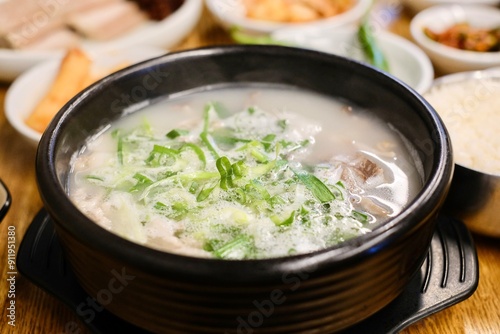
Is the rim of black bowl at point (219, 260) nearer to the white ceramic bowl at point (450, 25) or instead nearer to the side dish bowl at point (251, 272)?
the side dish bowl at point (251, 272)

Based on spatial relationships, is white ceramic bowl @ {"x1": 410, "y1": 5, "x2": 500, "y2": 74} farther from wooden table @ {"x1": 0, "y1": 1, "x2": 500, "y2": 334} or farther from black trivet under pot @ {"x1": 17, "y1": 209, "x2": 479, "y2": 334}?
black trivet under pot @ {"x1": 17, "y1": 209, "x2": 479, "y2": 334}

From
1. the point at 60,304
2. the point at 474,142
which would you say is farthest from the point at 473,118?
the point at 60,304

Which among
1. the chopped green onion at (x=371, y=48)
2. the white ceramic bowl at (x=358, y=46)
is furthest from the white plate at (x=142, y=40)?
the chopped green onion at (x=371, y=48)

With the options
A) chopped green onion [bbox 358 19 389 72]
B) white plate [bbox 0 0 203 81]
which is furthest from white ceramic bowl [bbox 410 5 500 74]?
white plate [bbox 0 0 203 81]

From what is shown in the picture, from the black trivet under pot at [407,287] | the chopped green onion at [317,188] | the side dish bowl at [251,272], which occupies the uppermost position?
the side dish bowl at [251,272]

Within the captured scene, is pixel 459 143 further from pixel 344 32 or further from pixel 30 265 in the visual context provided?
pixel 30 265
